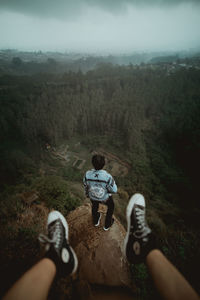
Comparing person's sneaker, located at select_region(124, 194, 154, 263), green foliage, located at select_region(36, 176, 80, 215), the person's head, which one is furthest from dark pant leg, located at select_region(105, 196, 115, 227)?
green foliage, located at select_region(36, 176, 80, 215)

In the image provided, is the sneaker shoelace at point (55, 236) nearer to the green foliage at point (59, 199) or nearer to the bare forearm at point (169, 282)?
the bare forearm at point (169, 282)

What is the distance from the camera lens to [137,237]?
2363mm

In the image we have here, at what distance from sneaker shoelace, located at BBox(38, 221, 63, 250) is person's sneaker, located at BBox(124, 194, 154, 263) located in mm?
1170

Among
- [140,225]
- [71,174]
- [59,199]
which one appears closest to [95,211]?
[140,225]

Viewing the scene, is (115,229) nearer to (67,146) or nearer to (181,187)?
(181,187)

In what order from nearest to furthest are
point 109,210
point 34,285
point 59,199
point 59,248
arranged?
point 34,285
point 59,248
point 109,210
point 59,199

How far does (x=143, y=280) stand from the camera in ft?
9.52

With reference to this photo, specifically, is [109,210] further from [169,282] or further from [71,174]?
[71,174]

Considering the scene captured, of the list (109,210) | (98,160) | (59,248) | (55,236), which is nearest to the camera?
(59,248)

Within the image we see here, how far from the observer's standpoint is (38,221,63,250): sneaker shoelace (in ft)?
7.16

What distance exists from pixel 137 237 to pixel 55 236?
1414mm

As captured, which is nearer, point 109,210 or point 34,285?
point 34,285

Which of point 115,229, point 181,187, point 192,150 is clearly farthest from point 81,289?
point 192,150

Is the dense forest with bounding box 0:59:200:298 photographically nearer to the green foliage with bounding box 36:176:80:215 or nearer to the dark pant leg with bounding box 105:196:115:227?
the green foliage with bounding box 36:176:80:215
